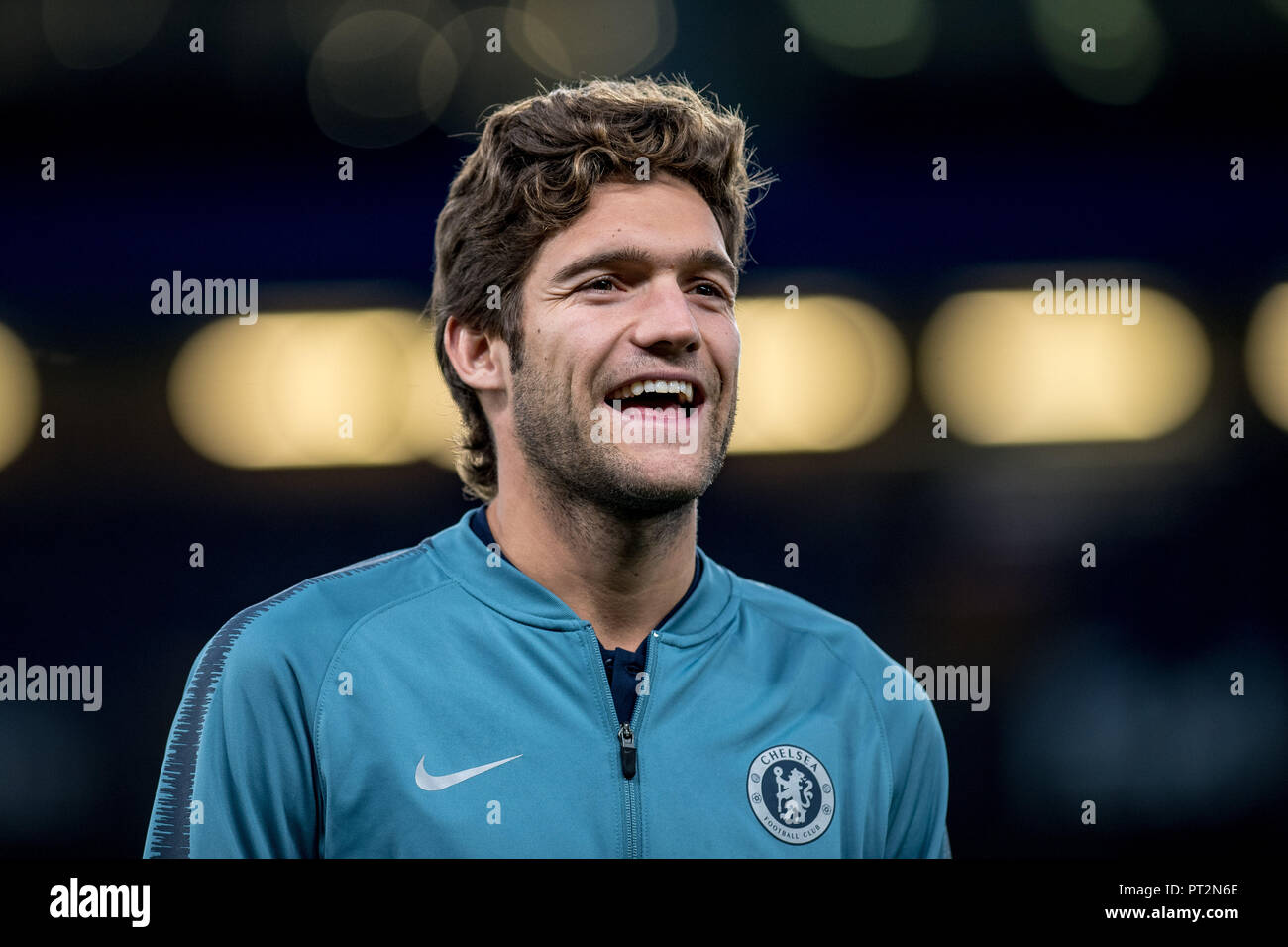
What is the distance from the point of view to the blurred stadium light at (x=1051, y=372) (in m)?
5.46

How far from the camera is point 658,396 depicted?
285 cm

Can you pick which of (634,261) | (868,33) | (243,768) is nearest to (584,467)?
(634,261)

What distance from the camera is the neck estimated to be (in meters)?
2.89

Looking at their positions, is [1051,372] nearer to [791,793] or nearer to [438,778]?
[791,793]

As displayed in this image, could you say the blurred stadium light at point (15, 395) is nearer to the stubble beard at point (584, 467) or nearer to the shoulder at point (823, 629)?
the stubble beard at point (584, 467)

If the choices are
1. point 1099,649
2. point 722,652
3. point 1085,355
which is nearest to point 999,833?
point 1099,649

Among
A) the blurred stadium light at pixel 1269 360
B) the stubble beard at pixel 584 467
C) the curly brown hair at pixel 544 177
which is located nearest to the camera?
the stubble beard at pixel 584 467

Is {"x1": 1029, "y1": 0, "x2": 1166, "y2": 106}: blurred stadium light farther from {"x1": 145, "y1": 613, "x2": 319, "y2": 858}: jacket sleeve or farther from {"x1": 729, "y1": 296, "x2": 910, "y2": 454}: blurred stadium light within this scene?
{"x1": 145, "y1": 613, "x2": 319, "y2": 858}: jacket sleeve

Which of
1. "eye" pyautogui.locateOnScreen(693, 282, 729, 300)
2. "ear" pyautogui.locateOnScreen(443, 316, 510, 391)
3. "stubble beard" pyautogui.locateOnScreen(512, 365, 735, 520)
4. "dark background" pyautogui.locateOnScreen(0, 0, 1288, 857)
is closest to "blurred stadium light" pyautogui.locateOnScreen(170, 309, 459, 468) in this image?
"dark background" pyautogui.locateOnScreen(0, 0, 1288, 857)

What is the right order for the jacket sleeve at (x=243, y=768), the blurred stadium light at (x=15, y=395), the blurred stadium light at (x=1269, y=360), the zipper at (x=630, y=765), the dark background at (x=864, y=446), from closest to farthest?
the jacket sleeve at (x=243, y=768), the zipper at (x=630, y=765), the dark background at (x=864, y=446), the blurred stadium light at (x=15, y=395), the blurred stadium light at (x=1269, y=360)

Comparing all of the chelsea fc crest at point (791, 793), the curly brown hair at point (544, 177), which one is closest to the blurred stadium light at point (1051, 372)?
the curly brown hair at point (544, 177)

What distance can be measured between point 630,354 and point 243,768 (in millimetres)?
1305

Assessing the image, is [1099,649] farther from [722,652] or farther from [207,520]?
[207,520]

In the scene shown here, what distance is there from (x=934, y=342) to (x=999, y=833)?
2.35 m
